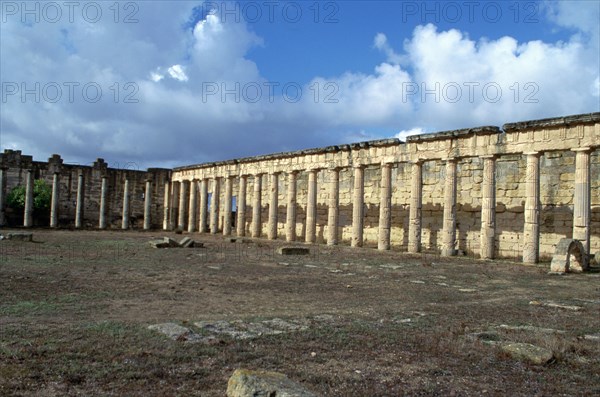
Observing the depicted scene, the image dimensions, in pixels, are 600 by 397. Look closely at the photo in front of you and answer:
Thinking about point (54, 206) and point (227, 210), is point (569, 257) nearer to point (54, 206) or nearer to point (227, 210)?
point (227, 210)

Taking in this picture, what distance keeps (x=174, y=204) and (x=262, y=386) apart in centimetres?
3959

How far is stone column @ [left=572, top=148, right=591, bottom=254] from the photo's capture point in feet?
56.7

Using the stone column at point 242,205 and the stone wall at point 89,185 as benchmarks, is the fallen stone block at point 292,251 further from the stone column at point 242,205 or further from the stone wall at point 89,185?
the stone wall at point 89,185

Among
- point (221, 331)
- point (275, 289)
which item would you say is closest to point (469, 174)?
point (275, 289)

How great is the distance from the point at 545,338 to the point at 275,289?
5608 millimetres

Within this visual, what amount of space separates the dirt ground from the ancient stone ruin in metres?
6.20

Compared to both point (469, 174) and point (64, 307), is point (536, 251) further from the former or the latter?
point (64, 307)

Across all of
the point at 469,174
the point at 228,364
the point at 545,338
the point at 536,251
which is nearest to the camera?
the point at 228,364

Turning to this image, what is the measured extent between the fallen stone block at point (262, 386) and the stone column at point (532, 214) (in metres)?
16.7

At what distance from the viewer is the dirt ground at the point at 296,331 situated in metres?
4.74

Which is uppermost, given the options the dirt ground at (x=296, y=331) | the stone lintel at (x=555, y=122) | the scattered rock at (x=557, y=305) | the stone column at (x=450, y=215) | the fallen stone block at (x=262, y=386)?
the stone lintel at (x=555, y=122)

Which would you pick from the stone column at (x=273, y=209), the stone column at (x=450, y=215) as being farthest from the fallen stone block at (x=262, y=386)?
the stone column at (x=273, y=209)

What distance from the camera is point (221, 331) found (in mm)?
A: 6527

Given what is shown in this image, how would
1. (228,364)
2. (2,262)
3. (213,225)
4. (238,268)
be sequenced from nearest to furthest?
(228,364), (2,262), (238,268), (213,225)
